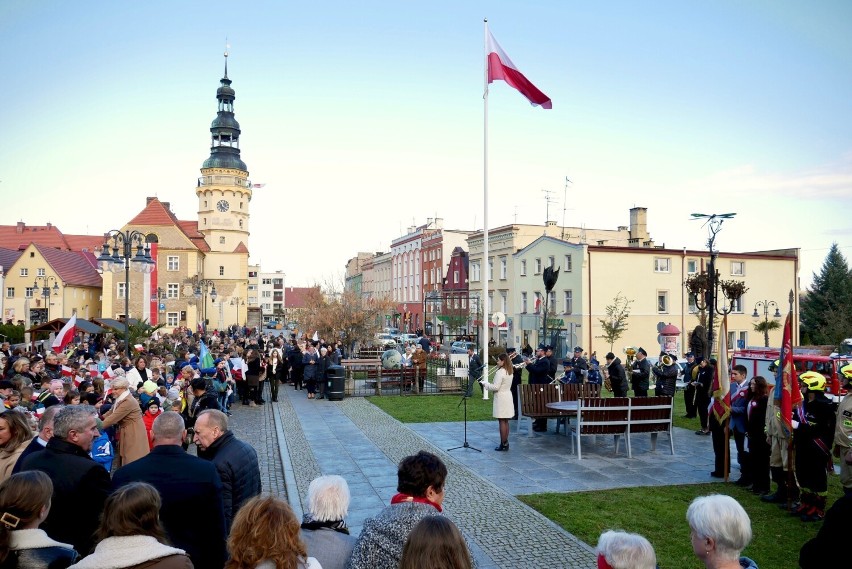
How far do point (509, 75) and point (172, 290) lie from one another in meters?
58.0

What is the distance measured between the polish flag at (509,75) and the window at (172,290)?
187 ft

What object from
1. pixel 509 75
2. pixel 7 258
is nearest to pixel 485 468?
pixel 509 75

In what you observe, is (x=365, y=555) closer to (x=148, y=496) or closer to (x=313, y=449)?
(x=148, y=496)

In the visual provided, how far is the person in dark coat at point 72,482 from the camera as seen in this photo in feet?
13.4

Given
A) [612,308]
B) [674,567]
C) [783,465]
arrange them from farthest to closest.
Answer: [612,308] < [783,465] < [674,567]

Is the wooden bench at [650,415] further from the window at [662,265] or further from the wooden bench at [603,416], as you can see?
the window at [662,265]

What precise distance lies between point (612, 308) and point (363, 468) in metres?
32.3

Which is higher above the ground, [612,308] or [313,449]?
[612,308]

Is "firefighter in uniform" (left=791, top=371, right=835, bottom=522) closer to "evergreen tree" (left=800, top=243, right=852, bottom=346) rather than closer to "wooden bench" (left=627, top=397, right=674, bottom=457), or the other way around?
"wooden bench" (left=627, top=397, right=674, bottom=457)

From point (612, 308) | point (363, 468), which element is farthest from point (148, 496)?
point (612, 308)

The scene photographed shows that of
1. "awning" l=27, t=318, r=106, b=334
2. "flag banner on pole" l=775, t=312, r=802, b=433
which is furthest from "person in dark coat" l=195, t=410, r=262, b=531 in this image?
"awning" l=27, t=318, r=106, b=334

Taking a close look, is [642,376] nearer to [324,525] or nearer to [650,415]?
[650,415]

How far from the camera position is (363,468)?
408 inches

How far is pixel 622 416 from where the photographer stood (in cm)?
1084
